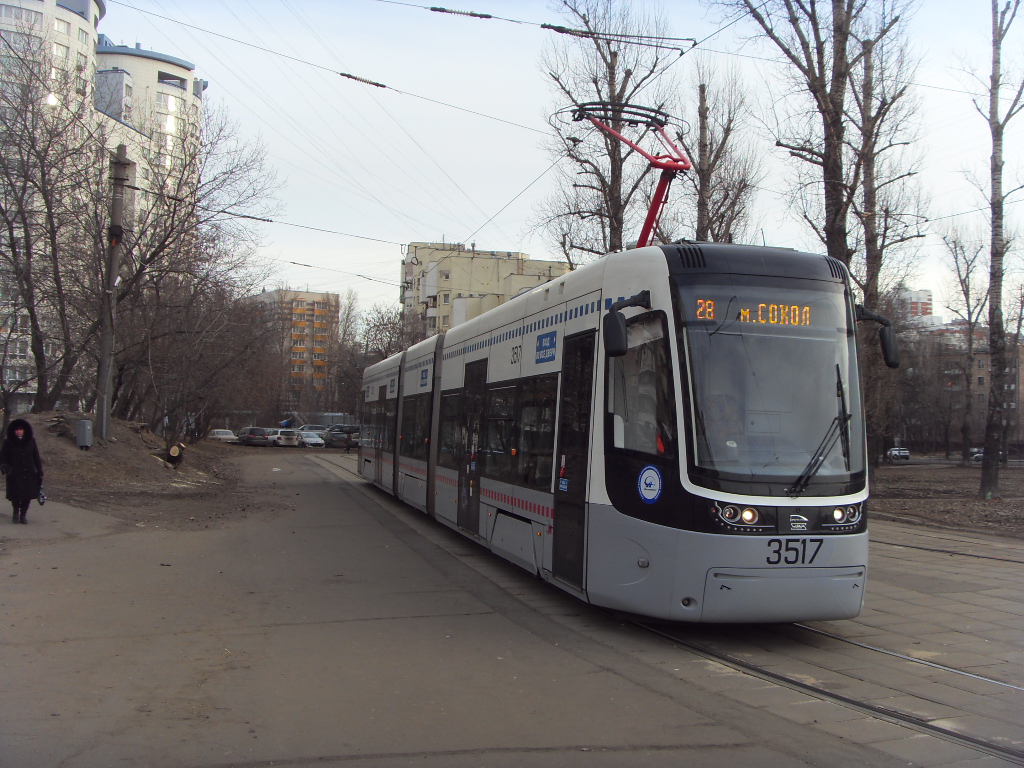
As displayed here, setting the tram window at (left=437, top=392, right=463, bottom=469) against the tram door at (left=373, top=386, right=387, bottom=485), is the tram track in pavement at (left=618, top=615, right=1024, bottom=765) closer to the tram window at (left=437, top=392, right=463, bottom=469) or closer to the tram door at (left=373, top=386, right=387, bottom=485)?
the tram window at (left=437, top=392, right=463, bottom=469)

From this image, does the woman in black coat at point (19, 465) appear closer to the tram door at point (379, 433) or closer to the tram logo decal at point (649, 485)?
the tram door at point (379, 433)

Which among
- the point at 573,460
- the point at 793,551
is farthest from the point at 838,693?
the point at 573,460

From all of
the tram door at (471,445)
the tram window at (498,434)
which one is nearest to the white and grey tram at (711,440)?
the tram window at (498,434)

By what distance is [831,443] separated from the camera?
7.13 meters

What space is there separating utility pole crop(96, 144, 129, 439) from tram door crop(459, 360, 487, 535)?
476 inches

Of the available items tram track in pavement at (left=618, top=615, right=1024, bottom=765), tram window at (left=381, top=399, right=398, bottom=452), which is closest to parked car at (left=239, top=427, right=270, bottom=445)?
tram window at (left=381, top=399, right=398, bottom=452)

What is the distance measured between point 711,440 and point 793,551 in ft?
3.47

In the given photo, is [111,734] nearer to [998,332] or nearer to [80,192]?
[998,332]

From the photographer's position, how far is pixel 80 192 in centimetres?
2525

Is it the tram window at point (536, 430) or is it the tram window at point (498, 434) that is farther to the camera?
the tram window at point (498, 434)

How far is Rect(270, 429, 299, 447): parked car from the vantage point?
202 ft

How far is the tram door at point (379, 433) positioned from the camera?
20719 mm

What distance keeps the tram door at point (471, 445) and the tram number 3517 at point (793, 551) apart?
211 inches

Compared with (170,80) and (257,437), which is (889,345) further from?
(170,80)
